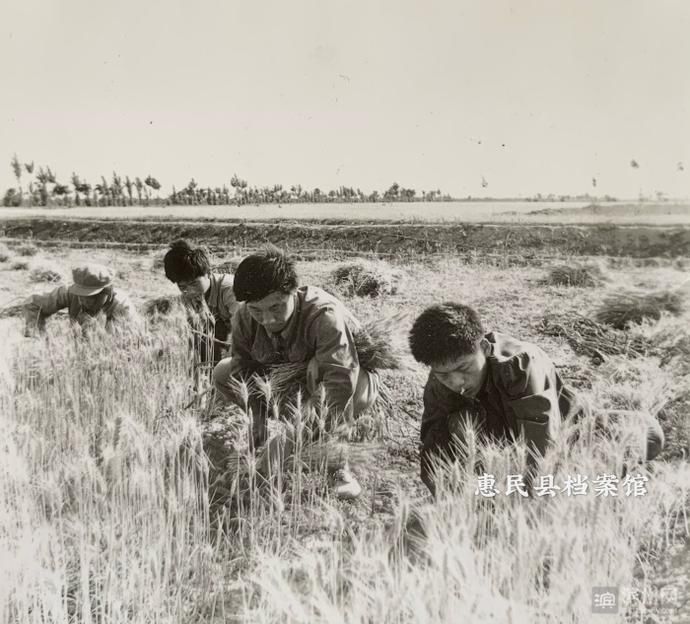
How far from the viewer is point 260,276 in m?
A: 2.44

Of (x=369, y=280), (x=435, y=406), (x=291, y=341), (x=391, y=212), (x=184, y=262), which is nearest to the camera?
(x=435, y=406)

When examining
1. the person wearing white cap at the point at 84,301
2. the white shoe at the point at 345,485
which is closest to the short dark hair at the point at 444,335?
the white shoe at the point at 345,485

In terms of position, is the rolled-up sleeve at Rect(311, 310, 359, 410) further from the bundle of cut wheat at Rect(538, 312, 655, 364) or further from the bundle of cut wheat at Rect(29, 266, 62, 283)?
the bundle of cut wheat at Rect(29, 266, 62, 283)

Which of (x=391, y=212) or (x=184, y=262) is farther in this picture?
(x=184, y=262)

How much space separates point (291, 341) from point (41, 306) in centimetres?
142

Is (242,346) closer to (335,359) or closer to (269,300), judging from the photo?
(269,300)

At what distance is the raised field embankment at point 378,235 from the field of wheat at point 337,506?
12 centimetres

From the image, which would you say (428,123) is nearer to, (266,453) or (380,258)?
(380,258)

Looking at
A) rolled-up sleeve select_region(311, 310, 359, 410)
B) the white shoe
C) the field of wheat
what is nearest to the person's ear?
the field of wheat

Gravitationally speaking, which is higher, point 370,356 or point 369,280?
point 369,280

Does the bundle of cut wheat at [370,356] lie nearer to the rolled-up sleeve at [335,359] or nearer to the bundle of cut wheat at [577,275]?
the rolled-up sleeve at [335,359]

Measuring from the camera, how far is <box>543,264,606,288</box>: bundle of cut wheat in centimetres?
288

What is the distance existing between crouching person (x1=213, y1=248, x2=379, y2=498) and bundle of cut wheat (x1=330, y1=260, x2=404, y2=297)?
56 cm

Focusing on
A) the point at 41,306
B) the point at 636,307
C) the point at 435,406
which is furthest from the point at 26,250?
the point at 636,307
